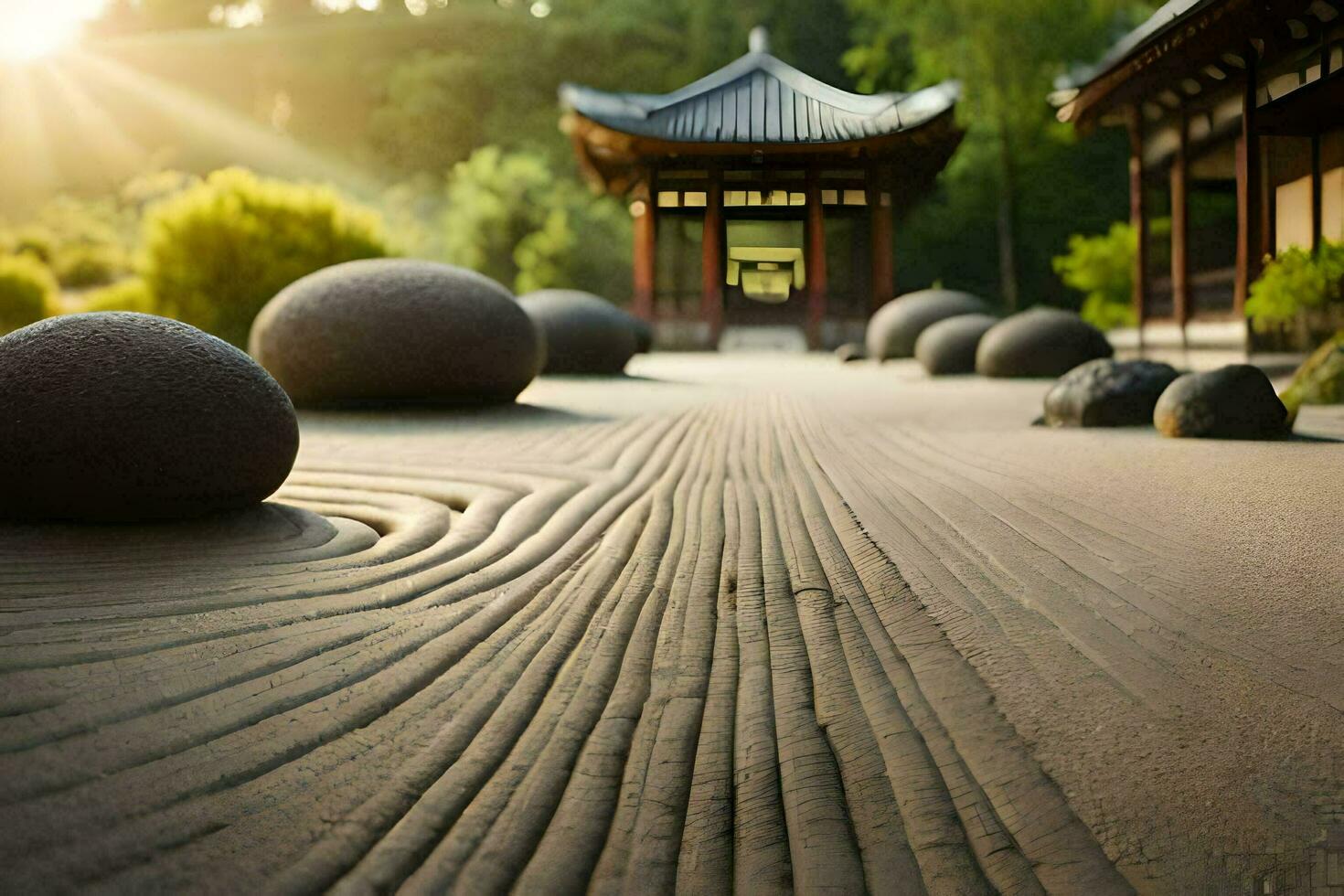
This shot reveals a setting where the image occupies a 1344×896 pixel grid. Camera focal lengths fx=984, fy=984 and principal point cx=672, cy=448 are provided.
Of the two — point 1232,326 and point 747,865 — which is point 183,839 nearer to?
point 747,865

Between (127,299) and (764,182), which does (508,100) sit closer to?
(127,299)

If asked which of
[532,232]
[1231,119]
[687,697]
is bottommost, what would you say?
[687,697]

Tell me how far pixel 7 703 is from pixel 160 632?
1.15 feet

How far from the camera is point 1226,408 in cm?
405

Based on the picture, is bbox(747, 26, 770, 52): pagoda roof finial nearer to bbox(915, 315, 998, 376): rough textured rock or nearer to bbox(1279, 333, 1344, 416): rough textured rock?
bbox(915, 315, 998, 376): rough textured rock

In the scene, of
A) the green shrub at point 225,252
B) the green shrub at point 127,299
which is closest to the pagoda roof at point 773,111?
the green shrub at point 225,252

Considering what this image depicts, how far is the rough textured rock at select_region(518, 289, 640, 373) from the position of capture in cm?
891

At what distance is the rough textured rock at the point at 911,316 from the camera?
470 inches

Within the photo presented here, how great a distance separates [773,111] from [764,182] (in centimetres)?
93

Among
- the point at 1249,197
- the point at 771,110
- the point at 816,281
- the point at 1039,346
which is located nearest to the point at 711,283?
the point at 816,281

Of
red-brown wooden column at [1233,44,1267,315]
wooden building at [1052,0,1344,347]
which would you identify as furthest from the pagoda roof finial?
red-brown wooden column at [1233,44,1267,315]

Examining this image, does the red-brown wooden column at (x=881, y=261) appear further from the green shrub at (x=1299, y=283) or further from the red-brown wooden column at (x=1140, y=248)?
the green shrub at (x=1299, y=283)

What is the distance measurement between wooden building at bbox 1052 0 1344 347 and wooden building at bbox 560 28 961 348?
176 centimetres

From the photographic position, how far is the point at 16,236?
62.4 ft
